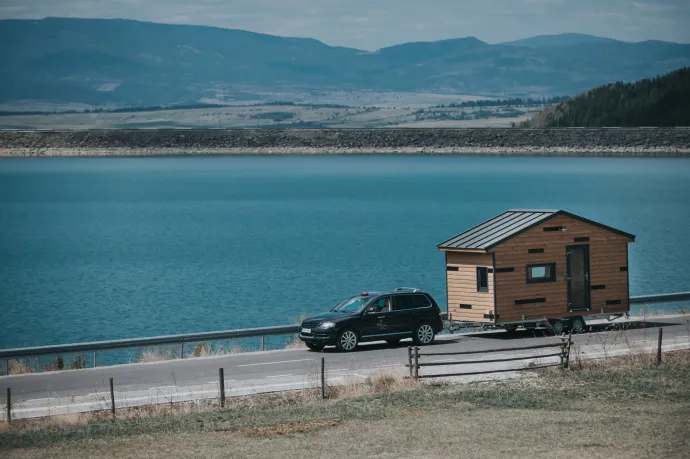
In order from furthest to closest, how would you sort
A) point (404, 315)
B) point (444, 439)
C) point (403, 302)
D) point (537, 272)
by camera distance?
point (537, 272) → point (403, 302) → point (404, 315) → point (444, 439)

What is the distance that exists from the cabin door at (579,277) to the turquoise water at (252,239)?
581 inches

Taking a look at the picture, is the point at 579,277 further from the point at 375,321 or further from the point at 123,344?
the point at 123,344

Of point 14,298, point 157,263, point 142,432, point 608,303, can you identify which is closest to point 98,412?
point 142,432

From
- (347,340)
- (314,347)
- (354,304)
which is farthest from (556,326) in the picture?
(314,347)

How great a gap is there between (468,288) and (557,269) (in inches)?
97.0

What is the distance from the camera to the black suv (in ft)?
99.0

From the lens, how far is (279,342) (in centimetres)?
4019

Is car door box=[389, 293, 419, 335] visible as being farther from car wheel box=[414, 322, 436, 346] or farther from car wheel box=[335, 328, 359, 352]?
car wheel box=[335, 328, 359, 352]

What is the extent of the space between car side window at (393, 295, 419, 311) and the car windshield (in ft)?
2.28

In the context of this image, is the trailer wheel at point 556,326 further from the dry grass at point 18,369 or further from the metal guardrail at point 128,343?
the dry grass at point 18,369

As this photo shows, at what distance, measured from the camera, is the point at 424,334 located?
3120cm

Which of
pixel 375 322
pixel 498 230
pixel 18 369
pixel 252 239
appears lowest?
pixel 252 239

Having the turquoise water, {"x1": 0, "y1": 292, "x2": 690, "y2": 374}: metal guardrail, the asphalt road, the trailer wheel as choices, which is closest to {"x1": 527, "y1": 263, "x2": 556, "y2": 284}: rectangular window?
the trailer wheel

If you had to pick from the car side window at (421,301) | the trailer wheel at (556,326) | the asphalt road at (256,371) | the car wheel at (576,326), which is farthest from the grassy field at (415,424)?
the car wheel at (576,326)
